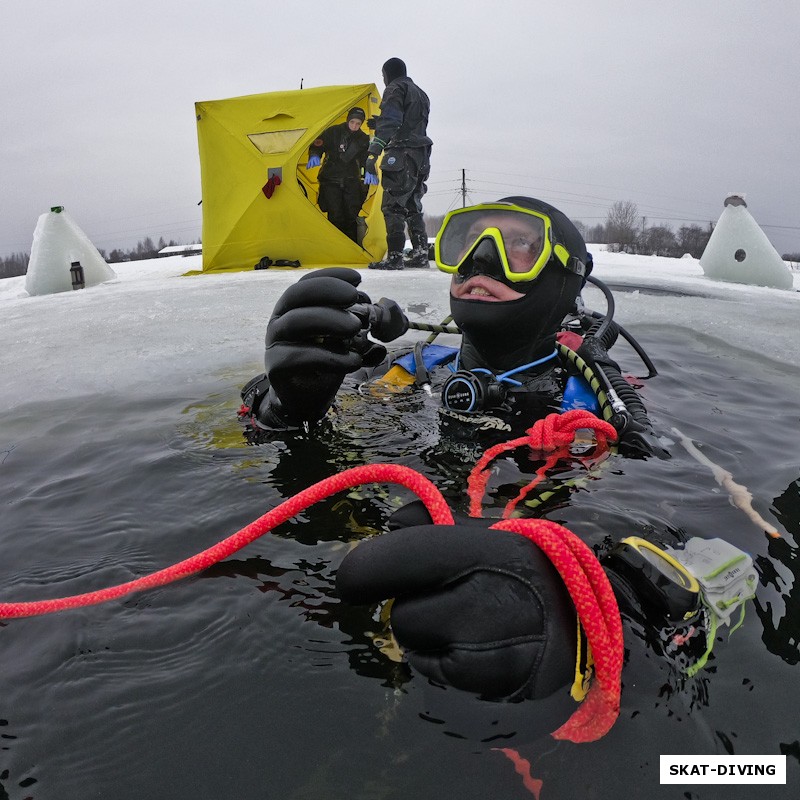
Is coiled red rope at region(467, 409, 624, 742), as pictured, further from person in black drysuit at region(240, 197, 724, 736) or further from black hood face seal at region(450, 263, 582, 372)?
black hood face seal at region(450, 263, 582, 372)

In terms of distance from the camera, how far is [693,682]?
1.07 m

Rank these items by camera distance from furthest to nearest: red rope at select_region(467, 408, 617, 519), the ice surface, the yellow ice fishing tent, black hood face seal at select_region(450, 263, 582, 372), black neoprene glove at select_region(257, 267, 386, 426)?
the yellow ice fishing tent → the ice surface → black hood face seal at select_region(450, 263, 582, 372) → black neoprene glove at select_region(257, 267, 386, 426) → red rope at select_region(467, 408, 617, 519)

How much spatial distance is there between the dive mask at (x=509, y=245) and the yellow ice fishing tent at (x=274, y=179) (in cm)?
616

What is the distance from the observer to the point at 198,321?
5.03 metres

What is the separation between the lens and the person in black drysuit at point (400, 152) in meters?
6.71

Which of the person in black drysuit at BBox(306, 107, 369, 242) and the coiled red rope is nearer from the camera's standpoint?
the coiled red rope

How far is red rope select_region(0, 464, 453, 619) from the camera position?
3.99 ft

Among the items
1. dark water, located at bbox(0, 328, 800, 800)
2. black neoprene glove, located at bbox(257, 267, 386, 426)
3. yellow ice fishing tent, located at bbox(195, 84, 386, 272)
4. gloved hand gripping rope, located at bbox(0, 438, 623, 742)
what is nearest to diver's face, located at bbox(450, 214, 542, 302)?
black neoprene glove, located at bbox(257, 267, 386, 426)

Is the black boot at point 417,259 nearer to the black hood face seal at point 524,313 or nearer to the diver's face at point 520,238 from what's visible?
the black hood face seal at point 524,313

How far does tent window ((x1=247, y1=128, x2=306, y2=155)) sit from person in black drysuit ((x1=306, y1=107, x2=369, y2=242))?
0.28 meters

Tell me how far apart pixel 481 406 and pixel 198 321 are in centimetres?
372

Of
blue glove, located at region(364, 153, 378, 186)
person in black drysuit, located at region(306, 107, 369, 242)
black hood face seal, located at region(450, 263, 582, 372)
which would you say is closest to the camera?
black hood face seal, located at region(450, 263, 582, 372)

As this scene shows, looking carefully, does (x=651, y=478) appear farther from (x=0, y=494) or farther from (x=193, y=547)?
(x=0, y=494)

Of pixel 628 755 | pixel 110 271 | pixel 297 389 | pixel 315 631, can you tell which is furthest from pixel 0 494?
pixel 110 271
